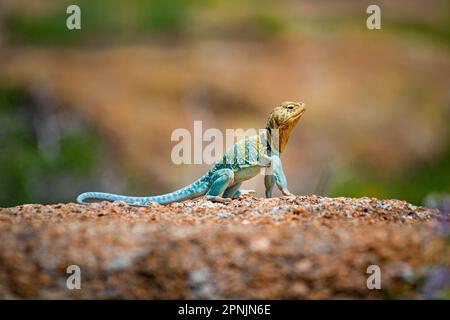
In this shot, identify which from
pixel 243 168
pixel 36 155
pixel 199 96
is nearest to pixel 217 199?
pixel 243 168

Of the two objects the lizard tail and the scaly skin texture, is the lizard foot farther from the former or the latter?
the lizard tail

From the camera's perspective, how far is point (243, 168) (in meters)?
8.24

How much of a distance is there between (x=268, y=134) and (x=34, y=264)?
3.96m

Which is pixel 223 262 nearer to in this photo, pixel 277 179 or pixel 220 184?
pixel 220 184

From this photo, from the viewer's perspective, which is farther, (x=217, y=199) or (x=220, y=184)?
(x=220, y=184)

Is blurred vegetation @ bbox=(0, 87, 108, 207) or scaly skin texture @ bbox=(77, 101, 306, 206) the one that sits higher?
scaly skin texture @ bbox=(77, 101, 306, 206)

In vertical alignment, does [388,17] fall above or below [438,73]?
above

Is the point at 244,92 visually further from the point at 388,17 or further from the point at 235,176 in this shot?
the point at 235,176

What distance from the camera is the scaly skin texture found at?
804 cm

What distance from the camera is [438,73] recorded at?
24922 millimetres

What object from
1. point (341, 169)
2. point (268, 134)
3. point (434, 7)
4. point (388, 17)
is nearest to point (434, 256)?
point (268, 134)

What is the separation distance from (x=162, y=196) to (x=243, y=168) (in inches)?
37.5

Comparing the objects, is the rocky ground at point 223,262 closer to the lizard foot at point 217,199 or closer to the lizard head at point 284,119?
the lizard foot at point 217,199

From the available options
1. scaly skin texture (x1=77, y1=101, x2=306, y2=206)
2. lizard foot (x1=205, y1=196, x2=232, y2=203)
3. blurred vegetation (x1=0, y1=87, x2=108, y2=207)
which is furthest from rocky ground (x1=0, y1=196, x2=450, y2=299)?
blurred vegetation (x1=0, y1=87, x2=108, y2=207)
